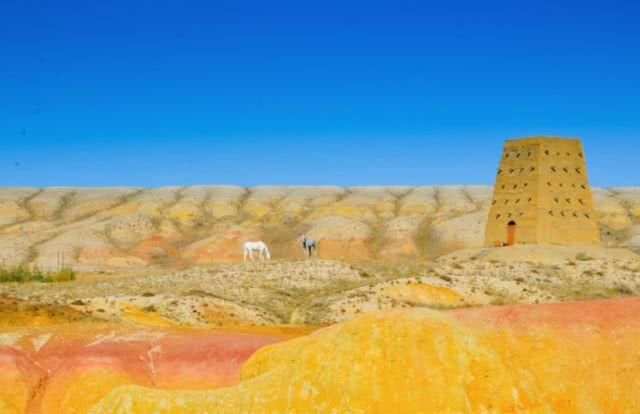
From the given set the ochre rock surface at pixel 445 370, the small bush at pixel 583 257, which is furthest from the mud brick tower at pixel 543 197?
the ochre rock surface at pixel 445 370

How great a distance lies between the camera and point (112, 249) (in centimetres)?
6806

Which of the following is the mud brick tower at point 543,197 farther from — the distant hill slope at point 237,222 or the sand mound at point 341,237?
the sand mound at point 341,237

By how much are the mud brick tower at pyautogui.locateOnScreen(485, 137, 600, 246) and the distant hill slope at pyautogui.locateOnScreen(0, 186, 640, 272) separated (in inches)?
808

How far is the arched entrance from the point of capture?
43.6 meters

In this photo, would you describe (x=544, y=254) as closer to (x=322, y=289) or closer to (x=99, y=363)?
(x=322, y=289)

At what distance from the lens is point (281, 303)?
28.6m

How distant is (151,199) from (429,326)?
293 ft

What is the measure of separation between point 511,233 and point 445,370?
37307mm

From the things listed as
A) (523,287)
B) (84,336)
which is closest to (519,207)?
(523,287)

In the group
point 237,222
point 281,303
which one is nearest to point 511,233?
point 281,303

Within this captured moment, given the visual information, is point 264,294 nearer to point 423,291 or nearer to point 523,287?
point 423,291

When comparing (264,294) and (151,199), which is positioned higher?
(151,199)

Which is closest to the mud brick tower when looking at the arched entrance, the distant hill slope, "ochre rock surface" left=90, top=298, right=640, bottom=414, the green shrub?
the arched entrance

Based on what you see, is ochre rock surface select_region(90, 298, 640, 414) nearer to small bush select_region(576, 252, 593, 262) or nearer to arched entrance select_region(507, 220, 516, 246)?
→ small bush select_region(576, 252, 593, 262)
